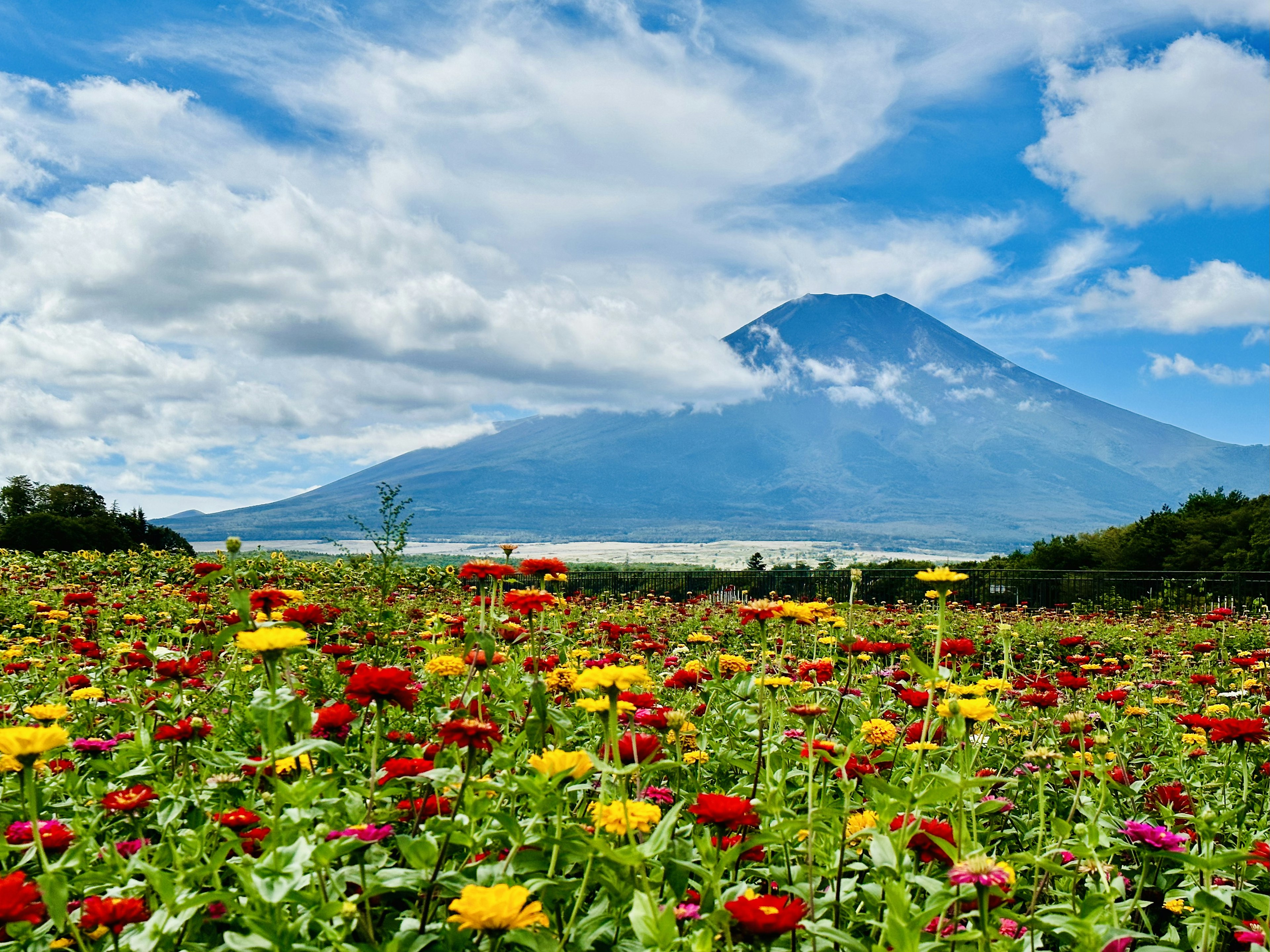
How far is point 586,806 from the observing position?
2.22 m

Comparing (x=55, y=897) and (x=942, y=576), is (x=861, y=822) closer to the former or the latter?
(x=942, y=576)

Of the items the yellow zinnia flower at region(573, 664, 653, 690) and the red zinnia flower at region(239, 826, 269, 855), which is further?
the red zinnia flower at region(239, 826, 269, 855)

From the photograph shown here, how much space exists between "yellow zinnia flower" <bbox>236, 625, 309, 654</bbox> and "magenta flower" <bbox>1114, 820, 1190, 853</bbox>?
6.59 ft

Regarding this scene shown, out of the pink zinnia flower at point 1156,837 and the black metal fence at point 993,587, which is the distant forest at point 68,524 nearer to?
the black metal fence at point 993,587

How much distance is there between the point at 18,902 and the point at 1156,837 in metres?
2.42

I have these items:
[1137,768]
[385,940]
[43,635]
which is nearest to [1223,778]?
[1137,768]

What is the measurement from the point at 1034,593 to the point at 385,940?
19856 millimetres

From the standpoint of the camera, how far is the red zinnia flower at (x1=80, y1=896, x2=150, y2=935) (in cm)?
143

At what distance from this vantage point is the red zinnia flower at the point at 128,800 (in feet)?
5.78

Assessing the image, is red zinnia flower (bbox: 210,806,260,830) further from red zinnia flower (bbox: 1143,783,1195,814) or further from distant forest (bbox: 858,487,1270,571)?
distant forest (bbox: 858,487,1270,571)

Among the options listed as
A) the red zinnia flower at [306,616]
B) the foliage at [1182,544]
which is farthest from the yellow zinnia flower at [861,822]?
the foliage at [1182,544]

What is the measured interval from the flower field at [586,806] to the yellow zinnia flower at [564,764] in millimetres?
15

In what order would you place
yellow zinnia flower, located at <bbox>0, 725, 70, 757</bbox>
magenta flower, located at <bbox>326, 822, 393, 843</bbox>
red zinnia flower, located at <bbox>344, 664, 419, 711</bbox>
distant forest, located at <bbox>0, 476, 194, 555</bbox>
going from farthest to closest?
distant forest, located at <bbox>0, 476, 194, 555</bbox> → red zinnia flower, located at <bbox>344, 664, 419, 711</bbox> → magenta flower, located at <bbox>326, 822, 393, 843</bbox> → yellow zinnia flower, located at <bbox>0, 725, 70, 757</bbox>

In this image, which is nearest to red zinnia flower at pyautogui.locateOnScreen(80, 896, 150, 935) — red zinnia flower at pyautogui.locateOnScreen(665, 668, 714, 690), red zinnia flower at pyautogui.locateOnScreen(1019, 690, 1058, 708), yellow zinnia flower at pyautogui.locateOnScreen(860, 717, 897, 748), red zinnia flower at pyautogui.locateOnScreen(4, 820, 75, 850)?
red zinnia flower at pyautogui.locateOnScreen(4, 820, 75, 850)
